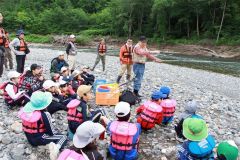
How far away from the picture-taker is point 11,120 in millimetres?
7270

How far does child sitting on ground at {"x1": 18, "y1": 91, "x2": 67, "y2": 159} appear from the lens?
5.62 metres

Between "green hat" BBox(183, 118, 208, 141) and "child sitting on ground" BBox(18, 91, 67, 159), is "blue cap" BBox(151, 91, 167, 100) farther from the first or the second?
"child sitting on ground" BBox(18, 91, 67, 159)

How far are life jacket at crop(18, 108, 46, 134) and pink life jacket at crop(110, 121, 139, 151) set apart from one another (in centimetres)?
136

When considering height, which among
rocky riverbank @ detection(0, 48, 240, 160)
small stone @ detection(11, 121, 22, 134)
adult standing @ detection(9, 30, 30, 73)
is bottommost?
rocky riverbank @ detection(0, 48, 240, 160)

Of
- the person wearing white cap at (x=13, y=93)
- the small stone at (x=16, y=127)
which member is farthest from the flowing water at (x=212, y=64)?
the small stone at (x=16, y=127)

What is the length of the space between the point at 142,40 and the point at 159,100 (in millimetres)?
2717

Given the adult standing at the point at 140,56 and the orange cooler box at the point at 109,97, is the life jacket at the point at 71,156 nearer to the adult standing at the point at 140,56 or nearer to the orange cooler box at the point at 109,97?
the orange cooler box at the point at 109,97

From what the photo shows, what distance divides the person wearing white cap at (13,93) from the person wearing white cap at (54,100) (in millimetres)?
745

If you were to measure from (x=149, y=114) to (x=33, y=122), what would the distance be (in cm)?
271

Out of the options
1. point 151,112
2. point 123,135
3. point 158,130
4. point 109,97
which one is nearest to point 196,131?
point 123,135

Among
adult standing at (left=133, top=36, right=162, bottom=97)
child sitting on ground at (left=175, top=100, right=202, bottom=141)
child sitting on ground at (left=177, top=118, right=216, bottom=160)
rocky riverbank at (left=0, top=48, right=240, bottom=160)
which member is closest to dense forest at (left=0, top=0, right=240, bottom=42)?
rocky riverbank at (left=0, top=48, right=240, bottom=160)

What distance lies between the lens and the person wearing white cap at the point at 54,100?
23.0 feet

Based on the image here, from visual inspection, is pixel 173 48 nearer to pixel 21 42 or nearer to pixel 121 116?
pixel 21 42

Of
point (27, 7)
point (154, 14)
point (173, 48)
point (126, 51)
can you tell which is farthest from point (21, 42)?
point (27, 7)
